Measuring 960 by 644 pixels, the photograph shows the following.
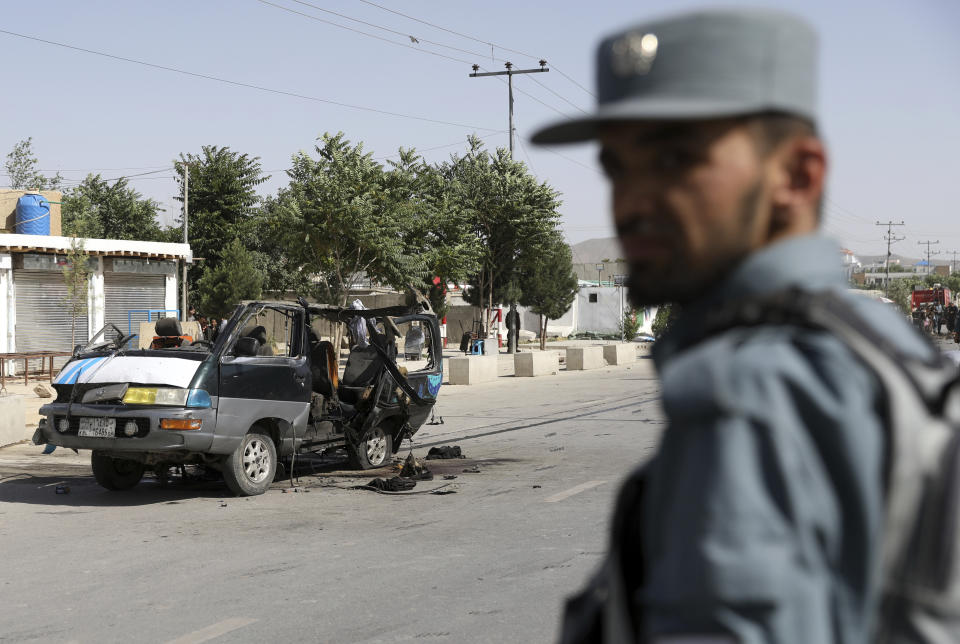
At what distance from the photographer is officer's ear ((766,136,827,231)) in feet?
4.39

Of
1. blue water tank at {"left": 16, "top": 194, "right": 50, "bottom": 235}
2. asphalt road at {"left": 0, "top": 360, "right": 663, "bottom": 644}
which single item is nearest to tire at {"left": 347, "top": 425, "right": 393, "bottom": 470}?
asphalt road at {"left": 0, "top": 360, "right": 663, "bottom": 644}

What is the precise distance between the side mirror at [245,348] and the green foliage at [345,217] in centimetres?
2105

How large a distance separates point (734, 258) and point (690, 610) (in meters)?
0.43

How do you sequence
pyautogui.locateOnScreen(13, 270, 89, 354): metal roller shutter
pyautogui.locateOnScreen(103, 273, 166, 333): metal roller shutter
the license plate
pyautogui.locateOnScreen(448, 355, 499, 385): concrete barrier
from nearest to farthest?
the license plate → pyautogui.locateOnScreen(448, 355, 499, 385): concrete barrier → pyautogui.locateOnScreen(13, 270, 89, 354): metal roller shutter → pyautogui.locateOnScreen(103, 273, 166, 333): metal roller shutter

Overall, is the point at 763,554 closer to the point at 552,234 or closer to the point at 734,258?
the point at 734,258

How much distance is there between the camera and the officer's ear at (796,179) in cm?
134

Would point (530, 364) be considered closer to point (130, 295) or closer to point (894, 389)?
point (130, 295)

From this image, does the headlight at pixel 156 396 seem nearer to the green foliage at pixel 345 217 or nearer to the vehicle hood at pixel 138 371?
the vehicle hood at pixel 138 371

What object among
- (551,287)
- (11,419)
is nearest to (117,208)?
(551,287)

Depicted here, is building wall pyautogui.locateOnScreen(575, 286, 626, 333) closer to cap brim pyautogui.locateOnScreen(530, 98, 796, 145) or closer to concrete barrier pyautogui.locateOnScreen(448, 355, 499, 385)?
concrete barrier pyautogui.locateOnScreen(448, 355, 499, 385)

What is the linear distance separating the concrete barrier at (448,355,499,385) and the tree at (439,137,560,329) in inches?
521

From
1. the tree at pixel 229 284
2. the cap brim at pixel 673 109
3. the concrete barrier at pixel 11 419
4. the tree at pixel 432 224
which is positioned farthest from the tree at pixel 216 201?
the cap brim at pixel 673 109

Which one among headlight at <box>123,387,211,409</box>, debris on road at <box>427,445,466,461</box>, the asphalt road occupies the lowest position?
the asphalt road

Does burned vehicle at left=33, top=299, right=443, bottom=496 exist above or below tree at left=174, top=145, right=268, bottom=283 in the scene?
below
